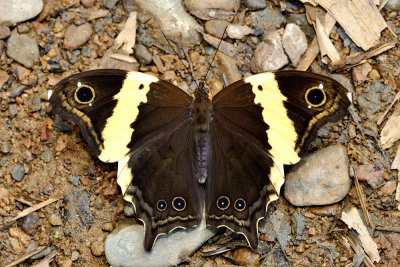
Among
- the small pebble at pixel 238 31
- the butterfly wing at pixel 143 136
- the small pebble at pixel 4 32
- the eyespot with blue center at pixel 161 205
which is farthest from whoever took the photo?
the small pebble at pixel 238 31

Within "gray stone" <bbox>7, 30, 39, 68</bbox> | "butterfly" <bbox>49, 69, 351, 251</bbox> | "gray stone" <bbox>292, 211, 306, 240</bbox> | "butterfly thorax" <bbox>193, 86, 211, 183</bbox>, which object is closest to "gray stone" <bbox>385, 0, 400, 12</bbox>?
"butterfly" <bbox>49, 69, 351, 251</bbox>

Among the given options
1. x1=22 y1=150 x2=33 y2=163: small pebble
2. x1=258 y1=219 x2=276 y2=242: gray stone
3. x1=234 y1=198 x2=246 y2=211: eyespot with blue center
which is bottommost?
x1=22 y1=150 x2=33 y2=163: small pebble

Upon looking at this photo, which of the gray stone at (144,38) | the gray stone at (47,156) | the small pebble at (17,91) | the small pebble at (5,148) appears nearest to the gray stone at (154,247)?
the gray stone at (47,156)

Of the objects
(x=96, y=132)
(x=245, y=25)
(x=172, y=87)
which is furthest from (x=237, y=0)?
(x=96, y=132)

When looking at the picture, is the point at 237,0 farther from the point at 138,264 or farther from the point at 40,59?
the point at 138,264

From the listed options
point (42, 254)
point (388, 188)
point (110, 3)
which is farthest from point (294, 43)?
point (42, 254)

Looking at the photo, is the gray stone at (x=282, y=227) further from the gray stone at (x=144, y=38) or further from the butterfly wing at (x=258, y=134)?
the gray stone at (x=144, y=38)

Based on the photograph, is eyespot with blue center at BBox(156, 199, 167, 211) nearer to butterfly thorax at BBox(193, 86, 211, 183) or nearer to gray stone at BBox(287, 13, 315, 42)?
butterfly thorax at BBox(193, 86, 211, 183)
